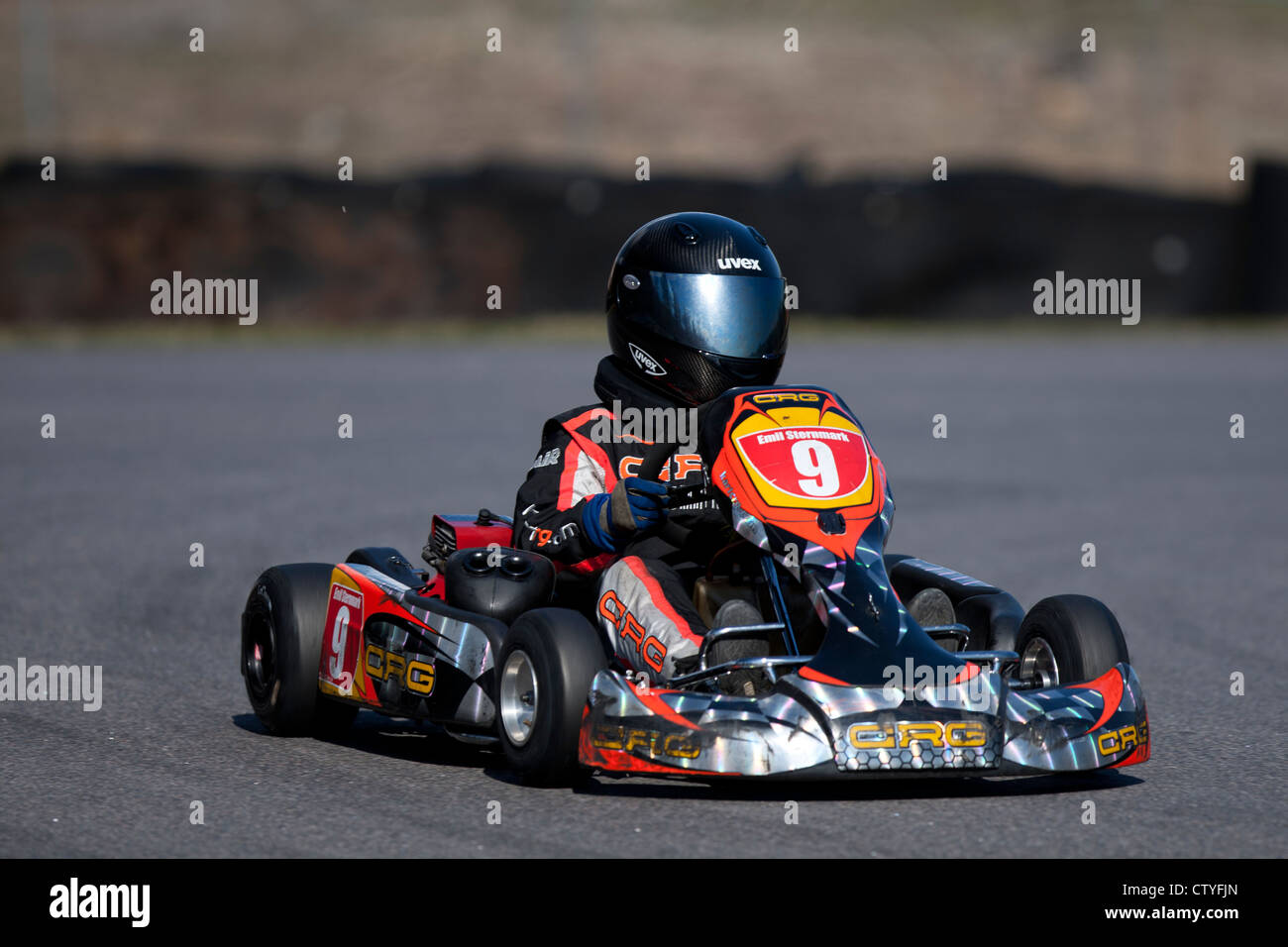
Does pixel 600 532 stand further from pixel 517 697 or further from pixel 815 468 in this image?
pixel 815 468

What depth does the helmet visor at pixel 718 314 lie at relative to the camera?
5.11 meters

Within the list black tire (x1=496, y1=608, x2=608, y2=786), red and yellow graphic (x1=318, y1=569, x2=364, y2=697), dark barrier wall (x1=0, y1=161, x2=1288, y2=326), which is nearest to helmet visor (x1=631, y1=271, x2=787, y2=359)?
black tire (x1=496, y1=608, x2=608, y2=786)

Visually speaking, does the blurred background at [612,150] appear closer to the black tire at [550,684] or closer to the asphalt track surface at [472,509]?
the asphalt track surface at [472,509]

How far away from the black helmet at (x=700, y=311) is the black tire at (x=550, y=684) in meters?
0.88

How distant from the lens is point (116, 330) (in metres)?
22.2

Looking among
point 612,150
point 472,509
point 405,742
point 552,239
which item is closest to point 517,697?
point 405,742

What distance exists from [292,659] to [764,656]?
1472 mm

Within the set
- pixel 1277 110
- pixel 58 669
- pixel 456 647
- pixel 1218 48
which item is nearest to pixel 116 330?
pixel 58 669

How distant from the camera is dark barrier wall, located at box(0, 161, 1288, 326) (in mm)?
22359

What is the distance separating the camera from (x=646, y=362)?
5219mm

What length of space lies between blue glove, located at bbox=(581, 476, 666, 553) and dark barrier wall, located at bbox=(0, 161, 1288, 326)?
18.5 meters

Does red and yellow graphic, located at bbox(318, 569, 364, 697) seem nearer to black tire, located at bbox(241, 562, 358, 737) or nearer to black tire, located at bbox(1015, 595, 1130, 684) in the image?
black tire, located at bbox(241, 562, 358, 737)

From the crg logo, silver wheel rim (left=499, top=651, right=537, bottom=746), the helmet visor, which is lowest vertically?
silver wheel rim (left=499, top=651, right=537, bottom=746)

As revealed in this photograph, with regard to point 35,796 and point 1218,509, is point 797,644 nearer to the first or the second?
point 35,796
